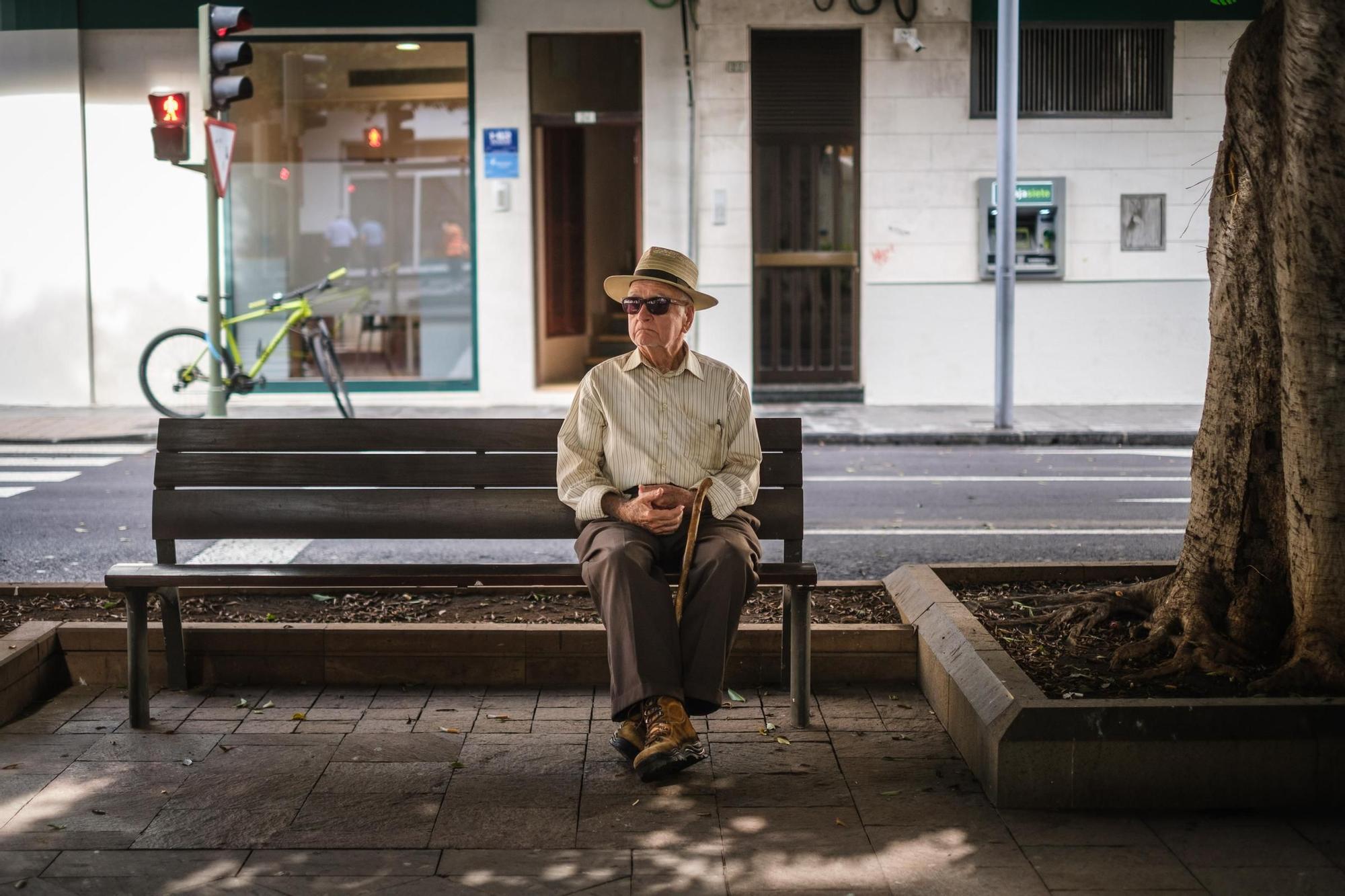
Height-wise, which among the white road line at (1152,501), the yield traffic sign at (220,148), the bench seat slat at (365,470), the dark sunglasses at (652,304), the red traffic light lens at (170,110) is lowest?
the white road line at (1152,501)

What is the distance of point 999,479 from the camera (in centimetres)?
1104

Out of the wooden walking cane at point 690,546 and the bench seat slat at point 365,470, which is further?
the bench seat slat at point 365,470

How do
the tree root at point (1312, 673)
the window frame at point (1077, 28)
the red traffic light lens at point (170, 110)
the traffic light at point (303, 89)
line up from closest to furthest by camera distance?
the tree root at point (1312, 673), the red traffic light lens at point (170, 110), the window frame at point (1077, 28), the traffic light at point (303, 89)

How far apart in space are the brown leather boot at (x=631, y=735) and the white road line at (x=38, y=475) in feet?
25.9

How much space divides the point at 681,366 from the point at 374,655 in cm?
146

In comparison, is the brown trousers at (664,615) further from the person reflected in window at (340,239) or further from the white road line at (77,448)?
the person reflected in window at (340,239)

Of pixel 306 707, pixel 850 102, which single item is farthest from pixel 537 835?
pixel 850 102

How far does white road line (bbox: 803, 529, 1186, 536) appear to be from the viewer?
8617 mm

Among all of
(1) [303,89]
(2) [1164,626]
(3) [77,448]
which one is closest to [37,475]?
(3) [77,448]

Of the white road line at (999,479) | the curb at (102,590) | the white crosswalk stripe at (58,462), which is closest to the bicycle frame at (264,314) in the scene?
the white crosswalk stripe at (58,462)

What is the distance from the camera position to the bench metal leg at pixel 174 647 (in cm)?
492

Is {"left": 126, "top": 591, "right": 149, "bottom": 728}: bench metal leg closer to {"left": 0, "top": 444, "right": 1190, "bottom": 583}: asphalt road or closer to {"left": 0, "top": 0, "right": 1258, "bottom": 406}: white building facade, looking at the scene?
{"left": 0, "top": 444, "right": 1190, "bottom": 583}: asphalt road

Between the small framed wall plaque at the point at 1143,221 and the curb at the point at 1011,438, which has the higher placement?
the small framed wall plaque at the point at 1143,221

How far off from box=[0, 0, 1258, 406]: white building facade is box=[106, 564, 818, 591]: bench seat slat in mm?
11480
